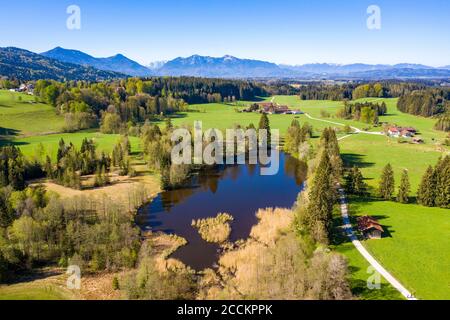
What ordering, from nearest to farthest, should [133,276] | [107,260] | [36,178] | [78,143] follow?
[133,276] < [107,260] < [36,178] < [78,143]

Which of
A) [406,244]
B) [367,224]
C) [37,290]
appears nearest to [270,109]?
[367,224]

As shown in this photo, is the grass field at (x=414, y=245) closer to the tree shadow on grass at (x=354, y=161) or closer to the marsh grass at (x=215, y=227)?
the marsh grass at (x=215, y=227)

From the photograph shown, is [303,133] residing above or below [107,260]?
above

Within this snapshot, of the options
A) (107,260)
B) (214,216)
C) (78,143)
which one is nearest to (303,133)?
(214,216)

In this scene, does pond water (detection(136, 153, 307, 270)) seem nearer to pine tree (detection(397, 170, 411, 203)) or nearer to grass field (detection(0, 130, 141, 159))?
pine tree (detection(397, 170, 411, 203))
